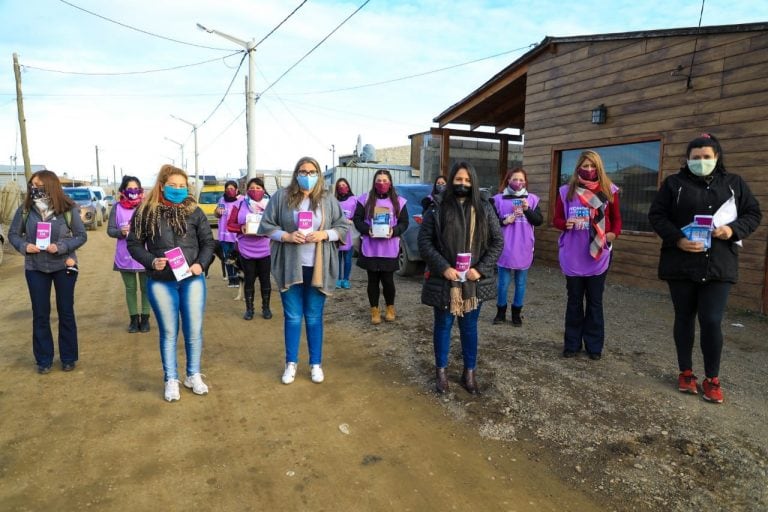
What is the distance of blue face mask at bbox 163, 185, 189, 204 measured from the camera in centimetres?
386

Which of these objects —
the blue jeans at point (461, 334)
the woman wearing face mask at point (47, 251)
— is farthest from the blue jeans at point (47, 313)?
the blue jeans at point (461, 334)

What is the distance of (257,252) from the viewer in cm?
626

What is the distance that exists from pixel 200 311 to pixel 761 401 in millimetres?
4359

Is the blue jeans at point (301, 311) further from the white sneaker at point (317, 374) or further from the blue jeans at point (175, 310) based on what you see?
the blue jeans at point (175, 310)

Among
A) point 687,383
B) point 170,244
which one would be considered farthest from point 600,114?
point 170,244

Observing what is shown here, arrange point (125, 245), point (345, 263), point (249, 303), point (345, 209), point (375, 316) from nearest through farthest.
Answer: point (125, 245) < point (375, 316) < point (249, 303) < point (345, 209) < point (345, 263)

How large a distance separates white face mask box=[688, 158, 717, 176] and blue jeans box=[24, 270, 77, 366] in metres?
5.14

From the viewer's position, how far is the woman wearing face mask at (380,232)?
19.2 ft

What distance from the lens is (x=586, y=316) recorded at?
15.6 ft

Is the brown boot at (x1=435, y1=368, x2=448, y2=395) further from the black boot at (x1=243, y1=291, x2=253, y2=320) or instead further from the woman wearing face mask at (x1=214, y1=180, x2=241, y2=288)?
the woman wearing face mask at (x1=214, y1=180, x2=241, y2=288)

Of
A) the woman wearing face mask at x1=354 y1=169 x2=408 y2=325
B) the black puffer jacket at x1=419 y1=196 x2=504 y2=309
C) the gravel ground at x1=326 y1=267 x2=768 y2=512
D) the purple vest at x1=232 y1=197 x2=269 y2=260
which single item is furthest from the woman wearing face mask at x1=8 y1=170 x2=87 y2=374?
the black puffer jacket at x1=419 y1=196 x2=504 y2=309

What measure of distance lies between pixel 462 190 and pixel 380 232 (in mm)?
2009

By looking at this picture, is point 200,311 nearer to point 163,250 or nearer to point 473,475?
point 163,250

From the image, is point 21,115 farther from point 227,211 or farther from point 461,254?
point 461,254
